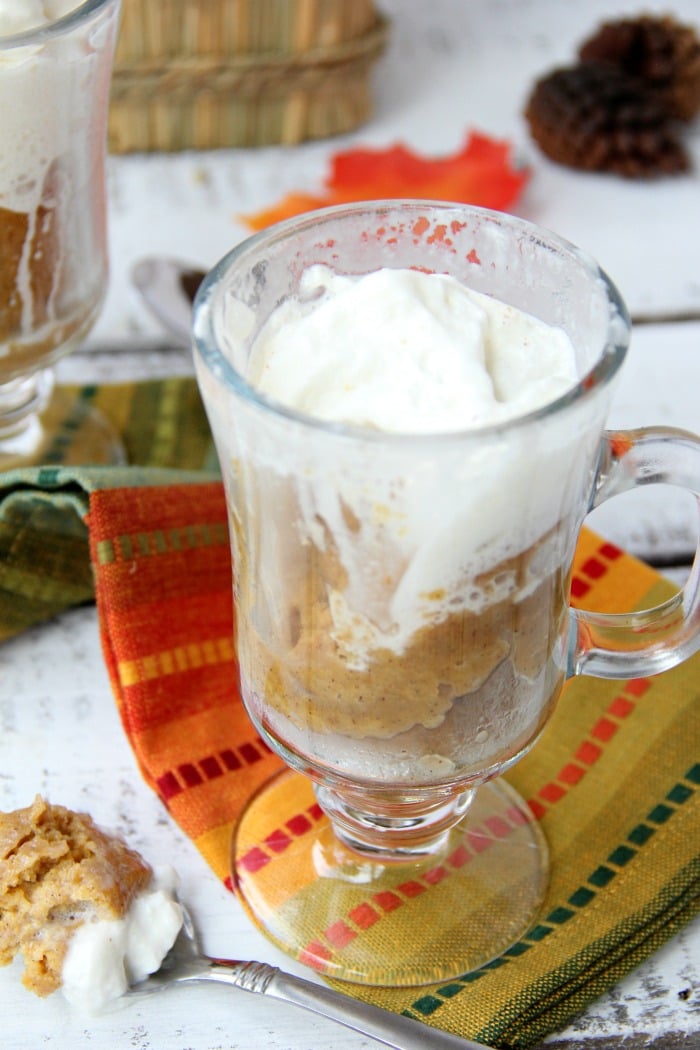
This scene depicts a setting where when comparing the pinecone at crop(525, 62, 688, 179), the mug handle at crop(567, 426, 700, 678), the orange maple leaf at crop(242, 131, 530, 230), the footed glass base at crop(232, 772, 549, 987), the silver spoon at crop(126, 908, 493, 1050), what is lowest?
the footed glass base at crop(232, 772, 549, 987)

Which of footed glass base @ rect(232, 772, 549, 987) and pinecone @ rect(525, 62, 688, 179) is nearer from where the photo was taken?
footed glass base @ rect(232, 772, 549, 987)

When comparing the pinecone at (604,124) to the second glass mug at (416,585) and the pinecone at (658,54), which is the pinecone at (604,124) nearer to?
the pinecone at (658,54)

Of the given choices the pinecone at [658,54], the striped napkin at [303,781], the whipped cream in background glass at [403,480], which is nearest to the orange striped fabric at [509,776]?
the striped napkin at [303,781]

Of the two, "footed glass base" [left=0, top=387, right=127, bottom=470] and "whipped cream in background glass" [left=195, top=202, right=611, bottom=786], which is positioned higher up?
"whipped cream in background glass" [left=195, top=202, right=611, bottom=786]

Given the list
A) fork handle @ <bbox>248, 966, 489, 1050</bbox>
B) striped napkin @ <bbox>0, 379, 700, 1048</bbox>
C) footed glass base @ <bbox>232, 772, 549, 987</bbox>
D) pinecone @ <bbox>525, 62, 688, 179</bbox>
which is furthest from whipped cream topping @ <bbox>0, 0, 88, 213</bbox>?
pinecone @ <bbox>525, 62, 688, 179</bbox>

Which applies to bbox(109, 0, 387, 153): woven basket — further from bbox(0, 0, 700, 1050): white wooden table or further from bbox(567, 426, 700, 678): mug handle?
bbox(567, 426, 700, 678): mug handle

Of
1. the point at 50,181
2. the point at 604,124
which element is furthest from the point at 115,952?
the point at 604,124

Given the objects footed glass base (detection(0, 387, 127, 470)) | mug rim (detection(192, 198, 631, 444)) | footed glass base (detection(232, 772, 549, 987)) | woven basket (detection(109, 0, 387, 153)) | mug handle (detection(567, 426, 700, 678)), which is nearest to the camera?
mug rim (detection(192, 198, 631, 444))
